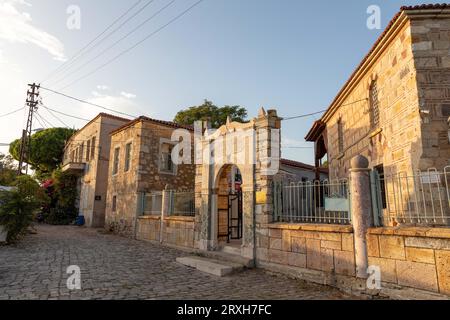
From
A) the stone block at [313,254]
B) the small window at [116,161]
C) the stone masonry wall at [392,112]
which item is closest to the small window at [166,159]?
the small window at [116,161]

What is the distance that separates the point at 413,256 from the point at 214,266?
411cm

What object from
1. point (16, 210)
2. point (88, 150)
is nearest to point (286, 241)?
point (16, 210)

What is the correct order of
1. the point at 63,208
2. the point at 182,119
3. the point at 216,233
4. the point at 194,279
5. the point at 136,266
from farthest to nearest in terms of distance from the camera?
the point at 182,119
the point at 63,208
the point at 216,233
the point at 136,266
the point at 194,279

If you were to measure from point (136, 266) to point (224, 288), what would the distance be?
8.96ft

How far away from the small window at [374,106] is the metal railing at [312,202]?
11.8 ft

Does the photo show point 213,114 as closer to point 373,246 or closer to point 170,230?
point 170,230

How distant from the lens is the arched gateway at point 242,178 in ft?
23.6

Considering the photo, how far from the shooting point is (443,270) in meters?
3.92

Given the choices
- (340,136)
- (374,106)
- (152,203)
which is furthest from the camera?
(340,136)

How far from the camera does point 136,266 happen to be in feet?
23.1

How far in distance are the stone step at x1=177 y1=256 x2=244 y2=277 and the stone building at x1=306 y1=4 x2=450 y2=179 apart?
469 cm

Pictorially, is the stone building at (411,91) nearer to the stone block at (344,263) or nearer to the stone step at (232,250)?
the stone block at (344,263)
